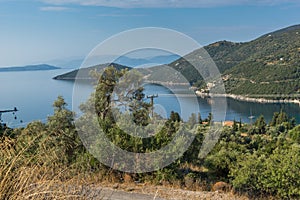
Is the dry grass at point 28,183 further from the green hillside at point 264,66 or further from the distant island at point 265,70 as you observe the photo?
the green hillside at point 264,66

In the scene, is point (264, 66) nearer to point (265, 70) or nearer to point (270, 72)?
point (265, 70)

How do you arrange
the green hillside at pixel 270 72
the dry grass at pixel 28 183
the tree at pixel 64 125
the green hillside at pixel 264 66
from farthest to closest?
the green hillside at pixel 264 66
the green hillside at pixel 270 72
the tree at pixel 64 125
the dry grass at pixel 28 183

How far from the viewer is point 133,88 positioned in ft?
26.1

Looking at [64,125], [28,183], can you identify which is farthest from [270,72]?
[28,183]

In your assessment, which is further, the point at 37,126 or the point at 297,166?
the point at 37,126

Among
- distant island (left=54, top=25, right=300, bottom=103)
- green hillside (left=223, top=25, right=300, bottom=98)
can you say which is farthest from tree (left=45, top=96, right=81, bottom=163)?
green hillside (left=223, top=25, right=300, bottom=98)

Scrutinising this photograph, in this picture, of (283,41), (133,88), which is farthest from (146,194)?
(283,41)

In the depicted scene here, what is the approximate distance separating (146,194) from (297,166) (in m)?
2.03

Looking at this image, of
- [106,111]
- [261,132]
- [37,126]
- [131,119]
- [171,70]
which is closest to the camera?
[131,119]

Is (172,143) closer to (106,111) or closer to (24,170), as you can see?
(106,111)

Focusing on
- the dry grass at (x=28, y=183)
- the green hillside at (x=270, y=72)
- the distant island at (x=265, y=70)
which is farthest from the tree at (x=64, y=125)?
the green hillside at (x=270, y=72)

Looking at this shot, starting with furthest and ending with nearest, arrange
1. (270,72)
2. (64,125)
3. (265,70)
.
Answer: (265,70)
(270,72)
(64,125)

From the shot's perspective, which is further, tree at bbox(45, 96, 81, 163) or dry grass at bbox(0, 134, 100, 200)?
tree at bbox(45, 96, 81, 163)

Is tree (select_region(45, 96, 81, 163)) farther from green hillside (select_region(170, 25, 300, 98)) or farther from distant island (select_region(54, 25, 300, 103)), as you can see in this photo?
green hillside (select_region(170, 25, 300, 98))
